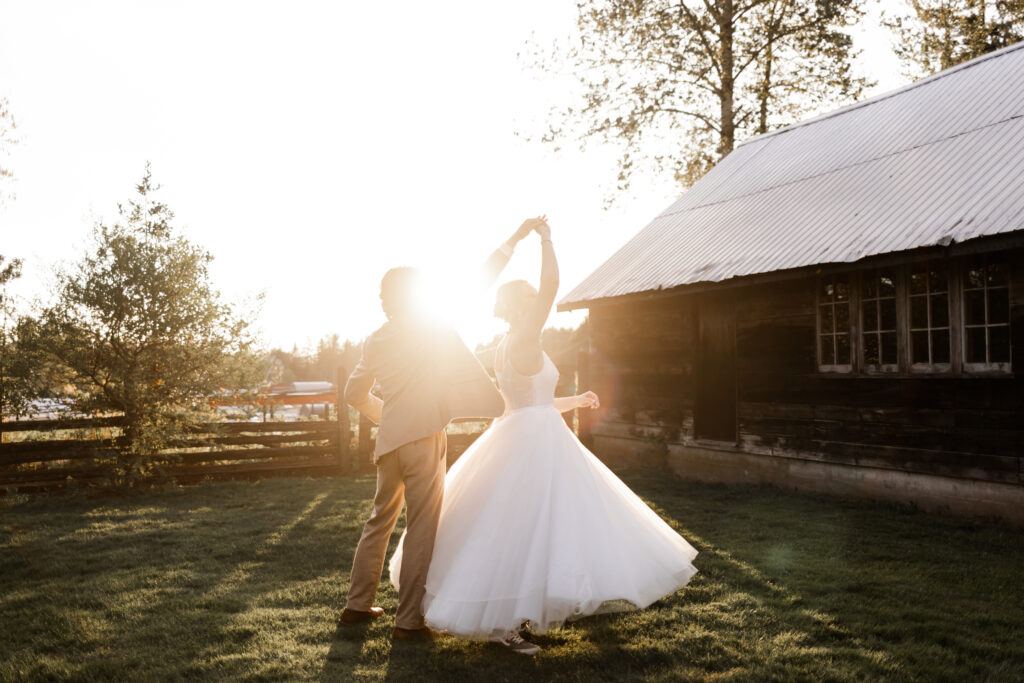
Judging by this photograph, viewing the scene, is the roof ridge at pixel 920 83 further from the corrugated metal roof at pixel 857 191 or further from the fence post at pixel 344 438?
the fence post at pixel 344 438

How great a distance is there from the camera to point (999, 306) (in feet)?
26.0

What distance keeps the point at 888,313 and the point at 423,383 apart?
6924 millimetres

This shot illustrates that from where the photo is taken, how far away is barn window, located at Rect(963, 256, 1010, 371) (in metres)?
7.86

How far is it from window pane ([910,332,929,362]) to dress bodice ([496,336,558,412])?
239 inches

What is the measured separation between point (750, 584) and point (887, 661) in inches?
63.1

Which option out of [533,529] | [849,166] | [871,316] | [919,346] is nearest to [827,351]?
[871,316]

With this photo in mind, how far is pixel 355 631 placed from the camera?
4.74m

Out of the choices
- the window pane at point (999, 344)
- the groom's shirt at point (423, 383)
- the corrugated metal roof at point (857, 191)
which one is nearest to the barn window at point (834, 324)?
the corrugated metal roof at point (857, 191)

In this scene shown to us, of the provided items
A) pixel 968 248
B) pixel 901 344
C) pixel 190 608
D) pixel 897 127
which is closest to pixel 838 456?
pixel 901 344

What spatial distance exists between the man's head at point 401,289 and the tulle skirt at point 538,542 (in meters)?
0.92

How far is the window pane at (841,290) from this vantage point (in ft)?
31.4

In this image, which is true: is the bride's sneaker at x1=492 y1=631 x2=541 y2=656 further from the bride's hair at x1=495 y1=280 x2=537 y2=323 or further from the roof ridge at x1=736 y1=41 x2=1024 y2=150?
the roof ridge at x1=736 y1=41 x2=1024 y2=150

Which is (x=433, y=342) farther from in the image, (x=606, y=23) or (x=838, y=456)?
(x=606, y=23)

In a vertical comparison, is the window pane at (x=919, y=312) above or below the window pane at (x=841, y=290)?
below
